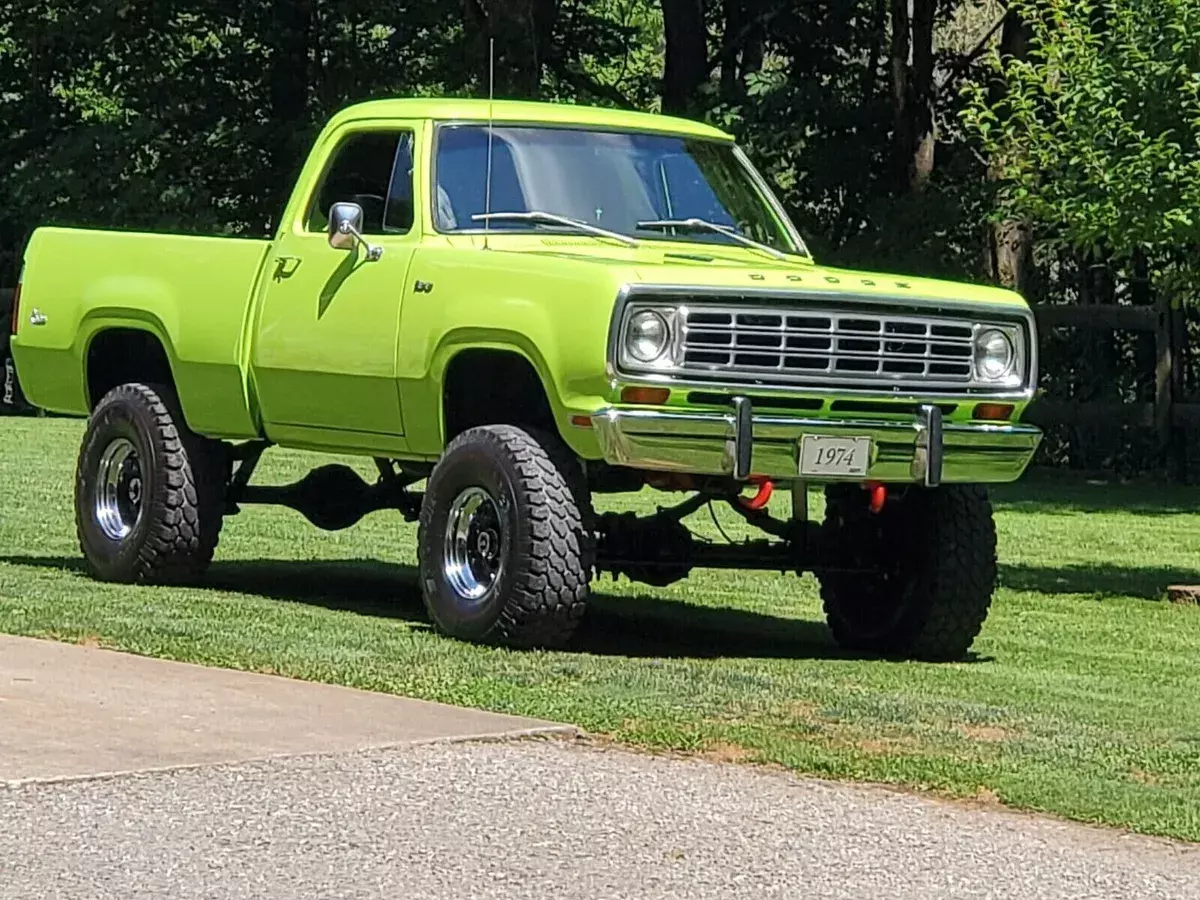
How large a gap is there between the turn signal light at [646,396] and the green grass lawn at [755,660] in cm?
103

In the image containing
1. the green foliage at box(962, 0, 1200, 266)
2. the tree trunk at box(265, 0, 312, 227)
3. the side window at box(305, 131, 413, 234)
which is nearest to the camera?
the side window at box(305, 131, 413, 234)

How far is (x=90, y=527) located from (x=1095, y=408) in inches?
591

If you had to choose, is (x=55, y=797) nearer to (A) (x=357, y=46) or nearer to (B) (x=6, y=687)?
(B) (x=6, y=687)

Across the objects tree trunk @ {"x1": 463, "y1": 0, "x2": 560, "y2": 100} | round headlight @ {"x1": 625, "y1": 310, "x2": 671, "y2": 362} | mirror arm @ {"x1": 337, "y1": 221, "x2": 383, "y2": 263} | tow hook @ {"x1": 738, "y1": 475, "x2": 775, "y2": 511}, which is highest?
tree trunk @ {"x1": 463, "y1": 0, "x2": 560, "y2": 100}

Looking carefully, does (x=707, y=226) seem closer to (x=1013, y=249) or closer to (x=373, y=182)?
(x=373, y=182)

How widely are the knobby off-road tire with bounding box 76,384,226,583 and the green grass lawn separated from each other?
0.19m

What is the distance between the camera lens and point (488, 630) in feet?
33.7

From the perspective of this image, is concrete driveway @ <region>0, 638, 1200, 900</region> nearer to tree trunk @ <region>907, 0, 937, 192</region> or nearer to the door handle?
the door handle

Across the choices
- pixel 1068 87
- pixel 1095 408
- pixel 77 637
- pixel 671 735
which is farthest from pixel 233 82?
pixel 671 735

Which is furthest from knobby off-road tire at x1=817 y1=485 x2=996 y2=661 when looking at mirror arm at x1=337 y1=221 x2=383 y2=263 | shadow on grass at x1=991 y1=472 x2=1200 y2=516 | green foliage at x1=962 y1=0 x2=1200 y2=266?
shadow on grass at x1=991 y1=472 x2=1200 y2=516

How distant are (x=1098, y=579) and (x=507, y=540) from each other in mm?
5803

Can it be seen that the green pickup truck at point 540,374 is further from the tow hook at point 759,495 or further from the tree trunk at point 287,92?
the tree trunk at point 287,92

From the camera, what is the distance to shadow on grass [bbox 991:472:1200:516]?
68.5ft

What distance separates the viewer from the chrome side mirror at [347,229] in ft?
35.9
